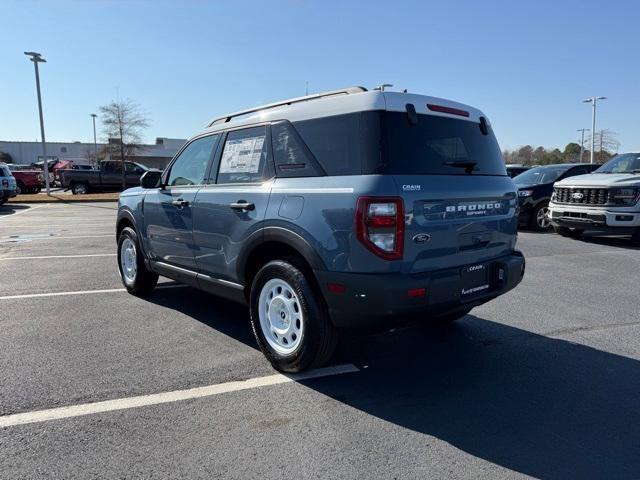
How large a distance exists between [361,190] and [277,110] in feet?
4.48

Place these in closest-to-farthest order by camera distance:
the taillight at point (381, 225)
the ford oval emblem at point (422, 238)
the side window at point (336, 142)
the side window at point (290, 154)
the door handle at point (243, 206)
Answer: the taillight at point (381, 225), the ford oval emblem at point (422, 238), the side window at point (336, 142), the side window at point (290, 154), the door handle at point (243, 206)

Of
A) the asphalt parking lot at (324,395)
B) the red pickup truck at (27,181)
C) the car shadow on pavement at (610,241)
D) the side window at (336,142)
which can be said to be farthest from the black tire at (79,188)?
the side window at (336,142)

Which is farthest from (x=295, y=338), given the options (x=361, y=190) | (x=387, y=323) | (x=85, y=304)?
(x=85, y=304)

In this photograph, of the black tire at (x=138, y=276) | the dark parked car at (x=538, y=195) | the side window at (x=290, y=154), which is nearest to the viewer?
the side window at (x=290, y=154)

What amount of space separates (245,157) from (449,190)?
1.79m

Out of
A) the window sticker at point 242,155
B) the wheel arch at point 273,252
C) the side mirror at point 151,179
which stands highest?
the window sticker at point 242,155

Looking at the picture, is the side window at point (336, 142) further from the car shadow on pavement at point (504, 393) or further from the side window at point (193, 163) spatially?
the car shadow on pavement at point (504, 393)

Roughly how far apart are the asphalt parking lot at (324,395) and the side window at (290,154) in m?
1.57

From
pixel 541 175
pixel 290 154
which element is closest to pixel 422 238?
pixel 290 154

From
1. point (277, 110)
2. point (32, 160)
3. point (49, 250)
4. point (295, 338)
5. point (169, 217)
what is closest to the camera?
point (295, 338)

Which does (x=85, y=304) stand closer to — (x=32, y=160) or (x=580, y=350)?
(x=580, y=350)

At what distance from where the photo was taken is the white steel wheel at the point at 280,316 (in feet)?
12.1

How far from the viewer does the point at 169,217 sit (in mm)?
5102

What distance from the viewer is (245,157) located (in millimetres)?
4234
